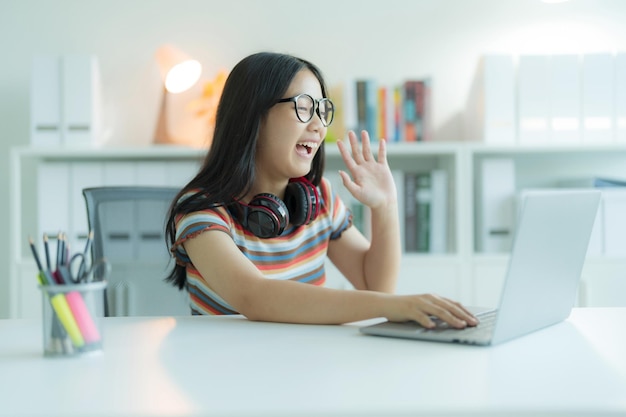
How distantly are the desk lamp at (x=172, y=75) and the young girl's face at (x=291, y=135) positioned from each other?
3.81 ft

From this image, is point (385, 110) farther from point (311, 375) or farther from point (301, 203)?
point (311, 375)

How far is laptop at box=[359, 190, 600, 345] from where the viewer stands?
91 cm

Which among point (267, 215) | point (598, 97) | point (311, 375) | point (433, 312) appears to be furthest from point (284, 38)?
point (311, 375)

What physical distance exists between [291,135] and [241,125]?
99 millimetres

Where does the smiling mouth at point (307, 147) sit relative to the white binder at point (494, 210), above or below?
above

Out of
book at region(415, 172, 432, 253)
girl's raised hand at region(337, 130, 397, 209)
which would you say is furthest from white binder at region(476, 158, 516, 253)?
girl's raised hand at region(337, 130, 397, 209)

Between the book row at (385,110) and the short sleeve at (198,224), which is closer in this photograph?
the short sleeve at (198,224)

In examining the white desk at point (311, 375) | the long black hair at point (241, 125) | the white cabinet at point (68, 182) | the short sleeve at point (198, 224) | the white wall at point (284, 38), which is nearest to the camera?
the white desk at point (311, 375)

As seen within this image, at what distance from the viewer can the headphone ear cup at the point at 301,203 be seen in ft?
4.80

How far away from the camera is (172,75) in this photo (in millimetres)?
2602

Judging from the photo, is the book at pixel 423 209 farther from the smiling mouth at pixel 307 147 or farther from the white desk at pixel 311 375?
the white desk at pixel 311 375

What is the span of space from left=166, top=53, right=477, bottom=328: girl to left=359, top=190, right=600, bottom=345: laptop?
0.42 m

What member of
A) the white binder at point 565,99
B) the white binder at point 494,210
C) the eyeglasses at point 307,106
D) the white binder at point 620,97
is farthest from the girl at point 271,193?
the white binder at point 620,97

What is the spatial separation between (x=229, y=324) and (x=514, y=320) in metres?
0.41
